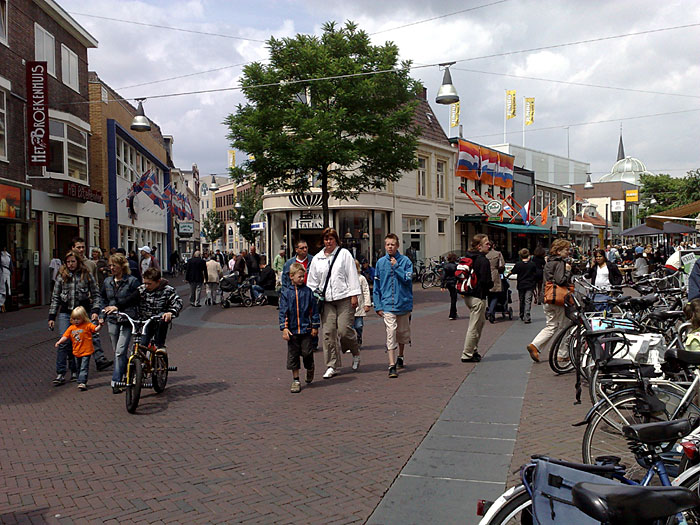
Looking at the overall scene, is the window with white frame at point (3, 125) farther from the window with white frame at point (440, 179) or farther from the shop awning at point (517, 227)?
the shop awning at point (517, 227)

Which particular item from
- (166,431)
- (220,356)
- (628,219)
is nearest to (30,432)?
(166,431)

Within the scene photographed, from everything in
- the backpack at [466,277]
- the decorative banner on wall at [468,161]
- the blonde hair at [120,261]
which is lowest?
the backpack at [466,277]

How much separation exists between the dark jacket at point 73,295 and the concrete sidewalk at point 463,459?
4984 mm

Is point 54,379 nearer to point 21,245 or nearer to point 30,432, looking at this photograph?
point 30,432

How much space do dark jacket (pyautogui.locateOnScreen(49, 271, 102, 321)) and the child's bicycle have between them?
1.40m

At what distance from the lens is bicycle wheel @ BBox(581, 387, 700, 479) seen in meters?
4.09

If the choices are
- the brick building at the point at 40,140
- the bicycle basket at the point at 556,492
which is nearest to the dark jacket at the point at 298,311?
the bicycle basket at the point at 556,492

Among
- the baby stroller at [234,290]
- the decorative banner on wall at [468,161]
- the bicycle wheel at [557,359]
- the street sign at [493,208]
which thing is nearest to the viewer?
the bicycle wheel at [557,359]

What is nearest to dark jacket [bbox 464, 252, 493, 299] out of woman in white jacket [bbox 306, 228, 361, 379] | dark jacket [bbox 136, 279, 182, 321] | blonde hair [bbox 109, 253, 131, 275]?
woman in white jacket [bbox 306, 228, 361, 379]

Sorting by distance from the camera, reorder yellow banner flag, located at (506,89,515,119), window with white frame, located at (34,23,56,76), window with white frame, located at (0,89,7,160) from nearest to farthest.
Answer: window with white frame, located at (0,89,7,160)
window with white frame, located at (34,23,56,76)
yellow banner flag, located at (506,89,515,119)

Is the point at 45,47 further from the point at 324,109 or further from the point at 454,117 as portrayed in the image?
the point at 454,117

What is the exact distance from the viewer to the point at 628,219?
8756cm

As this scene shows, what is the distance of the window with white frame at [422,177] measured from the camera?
34688 mm

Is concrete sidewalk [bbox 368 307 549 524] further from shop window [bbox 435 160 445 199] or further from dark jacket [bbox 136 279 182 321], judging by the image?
shop window [bbox 435 160 445 199]
